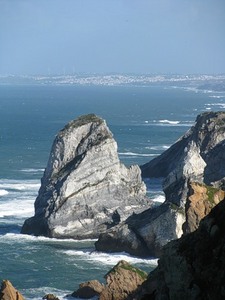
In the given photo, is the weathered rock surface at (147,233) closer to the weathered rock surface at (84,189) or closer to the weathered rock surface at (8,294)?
the weathered rock surface at (84,189)

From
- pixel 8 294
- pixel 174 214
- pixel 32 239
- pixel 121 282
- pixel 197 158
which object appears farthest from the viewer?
pixel 197 158

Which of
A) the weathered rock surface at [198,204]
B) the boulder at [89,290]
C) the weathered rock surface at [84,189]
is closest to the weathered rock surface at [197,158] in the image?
the weathered rock surface at [84,189]

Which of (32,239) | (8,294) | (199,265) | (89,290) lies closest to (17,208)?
(32,239)

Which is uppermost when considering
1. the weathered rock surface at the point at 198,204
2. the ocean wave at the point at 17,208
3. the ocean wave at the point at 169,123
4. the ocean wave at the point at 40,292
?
the weathered rock surface at the point at 198,204

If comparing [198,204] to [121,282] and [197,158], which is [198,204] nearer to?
[121,282]

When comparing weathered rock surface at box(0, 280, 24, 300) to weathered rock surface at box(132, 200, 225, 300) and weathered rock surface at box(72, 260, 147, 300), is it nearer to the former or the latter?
weathered rock surface at box(72, 260, 147, 300)

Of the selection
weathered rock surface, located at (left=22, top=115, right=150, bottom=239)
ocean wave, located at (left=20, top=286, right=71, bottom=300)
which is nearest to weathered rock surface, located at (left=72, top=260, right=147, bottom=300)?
ocean wave, located at (left=20, top=286, right=71, bottom=300)
